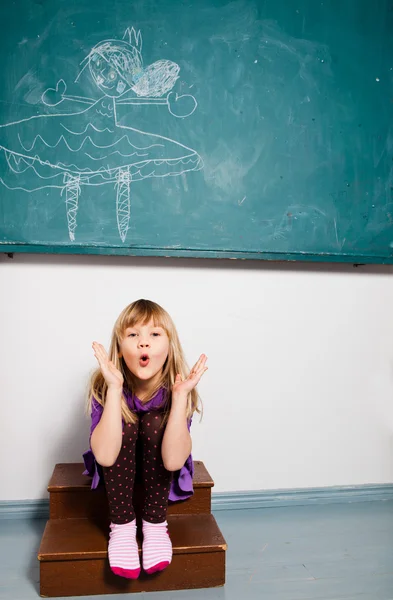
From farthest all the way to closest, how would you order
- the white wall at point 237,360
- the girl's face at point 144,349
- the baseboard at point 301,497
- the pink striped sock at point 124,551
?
1. the baseboard at point 301,497
2. the white wall at point 237,360
3. the girl's face at point 144,349
4. the pink striped sock at point 124,551

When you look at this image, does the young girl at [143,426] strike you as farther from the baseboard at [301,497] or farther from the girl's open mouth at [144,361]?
the baseboard at [301,497]

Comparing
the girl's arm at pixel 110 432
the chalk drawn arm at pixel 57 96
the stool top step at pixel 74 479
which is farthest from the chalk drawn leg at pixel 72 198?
the stool top step at pixel 74 479

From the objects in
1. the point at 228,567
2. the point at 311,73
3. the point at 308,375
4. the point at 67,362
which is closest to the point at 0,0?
the point at 311,73

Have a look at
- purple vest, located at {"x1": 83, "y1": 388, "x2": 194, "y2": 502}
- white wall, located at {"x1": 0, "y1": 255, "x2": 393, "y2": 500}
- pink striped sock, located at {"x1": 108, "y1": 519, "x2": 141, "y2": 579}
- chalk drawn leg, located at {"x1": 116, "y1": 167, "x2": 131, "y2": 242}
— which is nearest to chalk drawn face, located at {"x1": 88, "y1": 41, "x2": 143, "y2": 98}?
chalk drawn leg, located at {"x1": 116, "y1": 167, "x2": 131, "y2": 242}

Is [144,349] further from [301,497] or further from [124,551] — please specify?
[301,497]

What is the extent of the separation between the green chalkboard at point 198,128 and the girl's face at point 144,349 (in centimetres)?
43

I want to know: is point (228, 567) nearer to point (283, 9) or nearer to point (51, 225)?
point (51, 225)

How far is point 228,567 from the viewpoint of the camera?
1.65 meters

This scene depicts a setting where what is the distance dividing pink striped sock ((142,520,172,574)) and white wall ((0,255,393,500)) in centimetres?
57

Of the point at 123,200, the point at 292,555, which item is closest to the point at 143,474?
the point at 292,555

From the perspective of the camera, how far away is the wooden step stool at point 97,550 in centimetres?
148

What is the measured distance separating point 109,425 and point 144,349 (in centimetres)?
23

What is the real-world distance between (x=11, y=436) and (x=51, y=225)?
758 mm

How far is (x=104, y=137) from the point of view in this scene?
73.7 inches
